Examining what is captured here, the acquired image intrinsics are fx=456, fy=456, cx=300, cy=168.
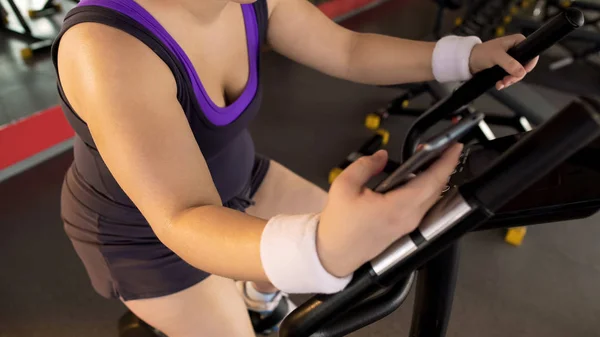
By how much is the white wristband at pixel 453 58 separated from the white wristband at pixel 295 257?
1.79 feet

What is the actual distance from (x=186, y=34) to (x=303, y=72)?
1.99 m

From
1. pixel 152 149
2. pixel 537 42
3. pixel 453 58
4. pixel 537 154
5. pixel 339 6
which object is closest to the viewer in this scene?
pixel 537 154

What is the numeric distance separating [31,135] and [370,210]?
6.47 ft

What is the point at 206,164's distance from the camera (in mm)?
663

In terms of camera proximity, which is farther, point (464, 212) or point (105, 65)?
point (105, 65)

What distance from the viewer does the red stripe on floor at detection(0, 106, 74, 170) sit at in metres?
1.88

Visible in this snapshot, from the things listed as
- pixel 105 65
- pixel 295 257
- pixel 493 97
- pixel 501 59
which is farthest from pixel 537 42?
pixel 493 97

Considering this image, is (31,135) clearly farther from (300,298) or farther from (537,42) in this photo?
(537,42)

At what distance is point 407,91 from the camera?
7.66ft

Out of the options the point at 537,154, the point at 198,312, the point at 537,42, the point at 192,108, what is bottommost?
the point at 198,312

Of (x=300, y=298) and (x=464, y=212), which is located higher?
(x=464, y=212)

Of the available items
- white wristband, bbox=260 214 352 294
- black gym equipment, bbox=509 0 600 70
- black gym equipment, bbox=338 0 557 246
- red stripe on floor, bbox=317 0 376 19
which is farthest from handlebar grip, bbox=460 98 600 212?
red stripe on floor, bbox=317 0 376 19

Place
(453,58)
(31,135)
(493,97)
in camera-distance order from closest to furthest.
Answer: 1. (453,58)
2. (493,97)
3. (31,135)

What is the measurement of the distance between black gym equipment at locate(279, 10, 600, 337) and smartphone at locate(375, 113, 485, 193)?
0.13 feet
